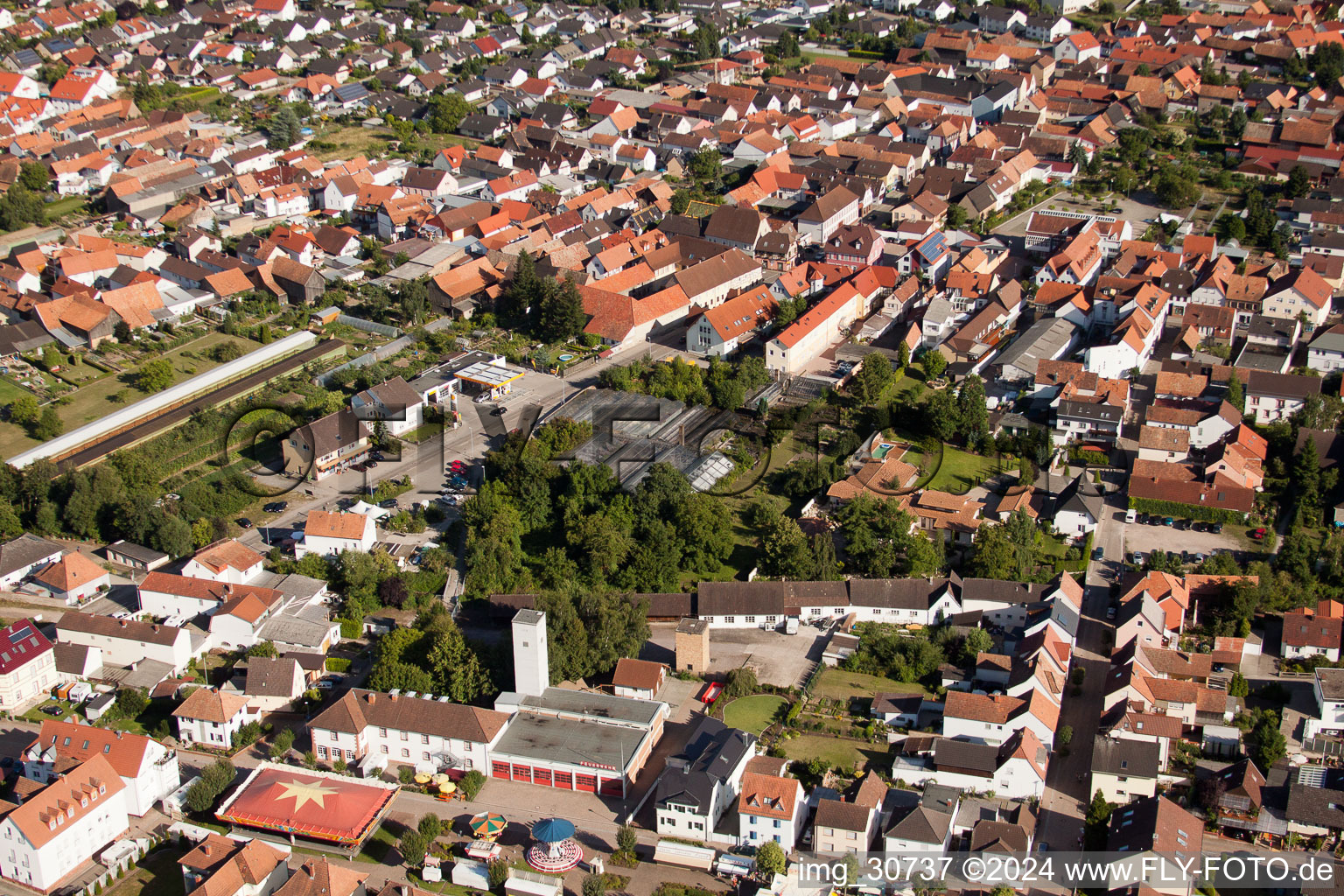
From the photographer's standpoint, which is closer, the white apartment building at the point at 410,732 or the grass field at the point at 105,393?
the white apartment building at the point at 410,732

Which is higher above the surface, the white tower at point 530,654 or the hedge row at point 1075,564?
the white tower at point 530,654

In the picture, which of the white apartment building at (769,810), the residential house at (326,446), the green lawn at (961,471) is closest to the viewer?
the white apartment building at (769,810)

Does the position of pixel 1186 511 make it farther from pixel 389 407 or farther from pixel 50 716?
pixel 50 716

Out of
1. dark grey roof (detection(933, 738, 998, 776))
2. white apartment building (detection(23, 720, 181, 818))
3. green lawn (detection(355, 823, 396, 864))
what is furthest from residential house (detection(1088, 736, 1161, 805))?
white apartment building (detection(23, 720, 181, 818))

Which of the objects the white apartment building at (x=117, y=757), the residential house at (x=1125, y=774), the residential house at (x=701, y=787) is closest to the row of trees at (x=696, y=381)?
the residential house at (x=701, y=787)

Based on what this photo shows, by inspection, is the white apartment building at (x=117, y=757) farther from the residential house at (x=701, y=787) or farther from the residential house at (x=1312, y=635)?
the residential house at (x=1312, y=635)

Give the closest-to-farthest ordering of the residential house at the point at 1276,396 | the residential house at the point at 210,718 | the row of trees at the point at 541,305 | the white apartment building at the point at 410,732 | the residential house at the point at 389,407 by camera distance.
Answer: the white apartment building at the point at 410,732
the residential house at the point at 210,718
the residential house at the point at 1276,396
the residential house at the point at 389,407
the row of trees at the point at 541,305

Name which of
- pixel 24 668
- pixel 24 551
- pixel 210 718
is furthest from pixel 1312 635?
pixel 24 551

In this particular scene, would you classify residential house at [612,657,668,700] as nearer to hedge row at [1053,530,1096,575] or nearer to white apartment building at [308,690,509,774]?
white apartment building at [308,690,509,774]
